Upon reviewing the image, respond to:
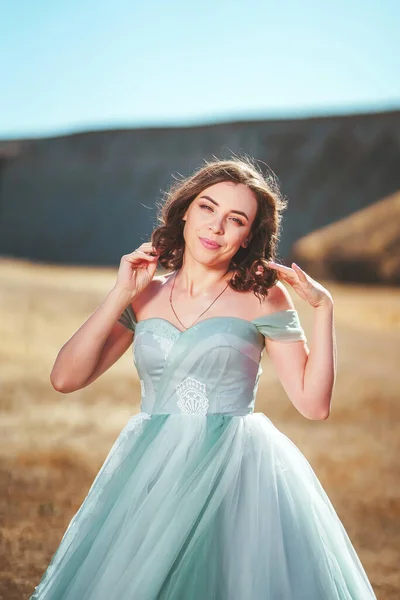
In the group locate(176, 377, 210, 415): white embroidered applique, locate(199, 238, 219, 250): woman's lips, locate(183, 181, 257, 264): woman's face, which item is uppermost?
locate(183, 181, 257, 264): woman's face

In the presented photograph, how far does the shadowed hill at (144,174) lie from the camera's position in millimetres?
35000

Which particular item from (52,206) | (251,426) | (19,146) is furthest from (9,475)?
(19,146)

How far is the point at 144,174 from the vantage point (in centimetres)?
4097

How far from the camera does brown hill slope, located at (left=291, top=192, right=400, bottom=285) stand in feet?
59.7

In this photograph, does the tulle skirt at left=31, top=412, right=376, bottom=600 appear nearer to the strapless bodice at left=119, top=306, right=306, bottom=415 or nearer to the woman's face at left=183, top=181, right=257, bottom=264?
the strapless bodice at left=119, top=306, right=306, bottom=415

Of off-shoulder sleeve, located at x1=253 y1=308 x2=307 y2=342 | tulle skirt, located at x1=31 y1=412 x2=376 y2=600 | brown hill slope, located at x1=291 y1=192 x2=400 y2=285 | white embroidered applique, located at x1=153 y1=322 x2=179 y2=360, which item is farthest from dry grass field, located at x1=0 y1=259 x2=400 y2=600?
brown hill slope, located at x1=291 y1=192 x2=400 y2=285

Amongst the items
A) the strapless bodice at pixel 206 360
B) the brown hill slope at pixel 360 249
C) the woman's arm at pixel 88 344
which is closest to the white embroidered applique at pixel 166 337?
the strapless bodice at pixel 206 360

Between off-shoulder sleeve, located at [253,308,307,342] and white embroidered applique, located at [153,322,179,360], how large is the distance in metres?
0.21

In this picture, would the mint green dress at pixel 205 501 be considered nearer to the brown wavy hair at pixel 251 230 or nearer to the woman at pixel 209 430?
the woman at pixel 209 430

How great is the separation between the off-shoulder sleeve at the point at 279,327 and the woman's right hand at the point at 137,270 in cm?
31

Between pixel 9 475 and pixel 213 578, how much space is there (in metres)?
3.85

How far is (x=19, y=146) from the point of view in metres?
45.6

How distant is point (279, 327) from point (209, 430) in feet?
1.03

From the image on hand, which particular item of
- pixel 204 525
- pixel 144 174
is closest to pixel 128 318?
pixel 204 525
